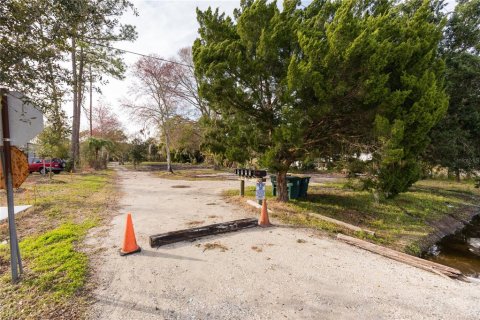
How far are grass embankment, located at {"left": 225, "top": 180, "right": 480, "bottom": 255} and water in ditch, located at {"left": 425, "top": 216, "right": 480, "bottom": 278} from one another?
0.37 m

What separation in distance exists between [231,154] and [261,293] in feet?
14.6

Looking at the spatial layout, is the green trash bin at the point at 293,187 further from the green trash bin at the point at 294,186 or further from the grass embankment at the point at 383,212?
the grass embankment at the point at 383,212

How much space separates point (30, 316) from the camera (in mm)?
2502

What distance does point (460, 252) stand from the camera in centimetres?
578

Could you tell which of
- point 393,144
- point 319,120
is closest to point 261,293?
point 393,144

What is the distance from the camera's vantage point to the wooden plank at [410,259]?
3729mm

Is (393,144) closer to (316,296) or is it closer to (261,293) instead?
(316,296)

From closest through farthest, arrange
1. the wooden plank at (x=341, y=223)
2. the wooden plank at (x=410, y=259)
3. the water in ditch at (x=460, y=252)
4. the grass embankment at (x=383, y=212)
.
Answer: the wooden plank at (x=410, y=259) → the water in ditch at (x=460, y=252) → the wooden plank at (x=341, y=223) → the grass embankment at (x=383, y=212)

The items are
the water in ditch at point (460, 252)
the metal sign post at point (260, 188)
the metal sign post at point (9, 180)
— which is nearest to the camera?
the metal sign post at point (9, 180)

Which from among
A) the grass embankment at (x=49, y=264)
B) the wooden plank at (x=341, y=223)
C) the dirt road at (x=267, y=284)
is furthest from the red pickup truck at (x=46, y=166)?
the wooden plank at (x=341, y=223)

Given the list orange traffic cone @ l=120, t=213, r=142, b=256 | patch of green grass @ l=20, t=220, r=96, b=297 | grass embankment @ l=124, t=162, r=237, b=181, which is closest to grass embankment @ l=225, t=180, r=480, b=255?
orange traffic cone @ l=120, t=213, r=142, b=256

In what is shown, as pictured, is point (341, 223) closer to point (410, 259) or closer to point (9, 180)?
point (410, 259)

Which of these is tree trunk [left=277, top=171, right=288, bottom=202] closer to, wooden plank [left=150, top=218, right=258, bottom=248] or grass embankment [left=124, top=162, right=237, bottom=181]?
wooden plank [left=150, top=218, right=258, bottom=248]

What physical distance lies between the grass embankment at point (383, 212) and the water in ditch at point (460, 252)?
372 millimetres
